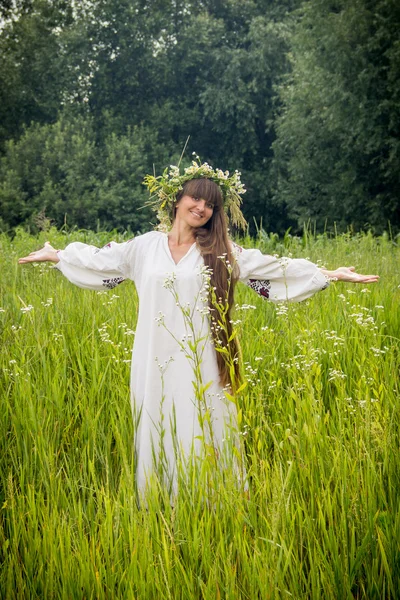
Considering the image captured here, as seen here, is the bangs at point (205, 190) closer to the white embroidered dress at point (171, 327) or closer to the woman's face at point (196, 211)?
the woman's face at point (196, 211)

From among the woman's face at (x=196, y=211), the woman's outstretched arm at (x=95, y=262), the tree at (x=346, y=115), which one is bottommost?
the woman's outstretched arm at (x=95, y=262)

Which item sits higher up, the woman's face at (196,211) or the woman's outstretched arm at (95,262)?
the woman's face at (196,211)

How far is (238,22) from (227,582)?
119 ft

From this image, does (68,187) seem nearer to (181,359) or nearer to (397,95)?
(397,95)

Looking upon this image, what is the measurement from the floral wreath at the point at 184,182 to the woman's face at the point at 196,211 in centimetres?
17

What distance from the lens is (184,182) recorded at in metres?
4.20

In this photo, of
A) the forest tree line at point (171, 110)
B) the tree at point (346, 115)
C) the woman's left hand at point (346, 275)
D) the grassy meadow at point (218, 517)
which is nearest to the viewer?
the grassy meadow at point (218, 517)

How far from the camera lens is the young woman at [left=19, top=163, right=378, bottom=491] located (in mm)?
3771

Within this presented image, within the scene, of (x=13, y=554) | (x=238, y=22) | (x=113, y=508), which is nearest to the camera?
(x=13, y=554)

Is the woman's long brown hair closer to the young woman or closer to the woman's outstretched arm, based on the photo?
the young woman

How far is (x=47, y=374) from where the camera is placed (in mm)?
4199

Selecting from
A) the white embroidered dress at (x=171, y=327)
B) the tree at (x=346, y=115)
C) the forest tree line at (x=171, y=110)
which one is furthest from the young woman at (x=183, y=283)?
the forest tree line at (x=171, y=110)

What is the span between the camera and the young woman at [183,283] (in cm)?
377

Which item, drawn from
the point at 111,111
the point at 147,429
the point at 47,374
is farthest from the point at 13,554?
the point at 111,111
